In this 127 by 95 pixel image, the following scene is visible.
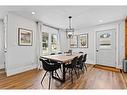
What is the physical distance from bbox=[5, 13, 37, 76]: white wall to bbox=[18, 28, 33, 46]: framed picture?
0.43 feet

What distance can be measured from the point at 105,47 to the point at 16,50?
13.8 ft

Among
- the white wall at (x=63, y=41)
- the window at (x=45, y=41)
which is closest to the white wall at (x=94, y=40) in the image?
the white wall at (x=63, y=41)

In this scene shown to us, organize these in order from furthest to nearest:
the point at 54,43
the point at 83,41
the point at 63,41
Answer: the point at 63,41 → the point at 54,43 → the point at 83,41

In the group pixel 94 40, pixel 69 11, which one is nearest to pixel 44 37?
pixel 69 11

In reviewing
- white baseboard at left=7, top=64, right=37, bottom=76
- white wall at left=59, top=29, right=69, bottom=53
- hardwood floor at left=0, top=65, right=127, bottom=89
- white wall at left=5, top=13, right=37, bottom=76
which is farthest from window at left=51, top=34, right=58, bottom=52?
hardwood floor at left=0, top=65, right=127, bottom=89

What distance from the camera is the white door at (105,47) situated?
17.0ft

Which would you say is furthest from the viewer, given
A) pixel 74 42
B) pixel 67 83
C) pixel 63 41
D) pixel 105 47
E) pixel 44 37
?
pixel 63 41

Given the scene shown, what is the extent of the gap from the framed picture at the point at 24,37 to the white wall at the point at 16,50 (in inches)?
5.1

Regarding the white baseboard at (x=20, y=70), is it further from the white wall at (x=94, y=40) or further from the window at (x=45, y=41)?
the white wall at (x=94, y=40)

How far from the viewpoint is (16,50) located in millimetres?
3951

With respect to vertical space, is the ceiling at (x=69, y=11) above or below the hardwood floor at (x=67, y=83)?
above

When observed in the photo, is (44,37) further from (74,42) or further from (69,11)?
(69,11)
